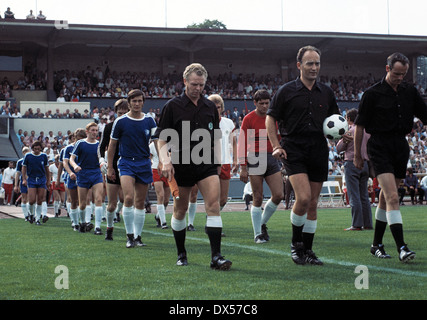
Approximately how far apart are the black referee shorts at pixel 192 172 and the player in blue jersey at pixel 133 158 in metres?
2.41

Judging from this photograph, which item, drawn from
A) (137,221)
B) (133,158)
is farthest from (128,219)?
(133,158)

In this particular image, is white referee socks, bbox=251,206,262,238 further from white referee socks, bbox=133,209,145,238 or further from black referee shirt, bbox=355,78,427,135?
black referee shirt, bbox=355,78,427,135

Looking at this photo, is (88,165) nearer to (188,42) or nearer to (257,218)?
(257,218)

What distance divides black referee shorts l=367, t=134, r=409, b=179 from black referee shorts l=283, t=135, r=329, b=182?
2.24 feet

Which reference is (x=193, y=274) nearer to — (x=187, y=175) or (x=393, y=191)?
(x=187, y=175)

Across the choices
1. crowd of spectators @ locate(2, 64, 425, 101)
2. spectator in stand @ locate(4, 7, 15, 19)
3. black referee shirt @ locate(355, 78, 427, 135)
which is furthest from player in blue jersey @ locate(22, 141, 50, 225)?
spectator in stand @ locate(4, 7, 15, 19)

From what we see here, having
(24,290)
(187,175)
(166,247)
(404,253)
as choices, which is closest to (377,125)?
(404,253)

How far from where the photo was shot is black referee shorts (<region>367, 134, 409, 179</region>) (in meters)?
6.93

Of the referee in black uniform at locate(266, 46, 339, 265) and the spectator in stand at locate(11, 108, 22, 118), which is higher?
the spectator in stand at locate(11, 108, 22, 118)

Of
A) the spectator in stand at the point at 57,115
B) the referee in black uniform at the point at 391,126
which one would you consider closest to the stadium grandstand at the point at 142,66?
the spectator in stand at the point at 57,115

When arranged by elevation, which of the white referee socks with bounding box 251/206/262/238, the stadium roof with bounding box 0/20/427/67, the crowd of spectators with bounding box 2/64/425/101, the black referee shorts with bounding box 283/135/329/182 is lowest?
the white referee socks with bounding box 251/206/262/238

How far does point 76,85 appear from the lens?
40.4 meters

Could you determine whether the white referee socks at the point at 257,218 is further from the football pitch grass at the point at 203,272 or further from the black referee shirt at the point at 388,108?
the black referee shirt at the point at 388,108

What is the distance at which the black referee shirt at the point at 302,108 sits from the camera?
666 centimetres
